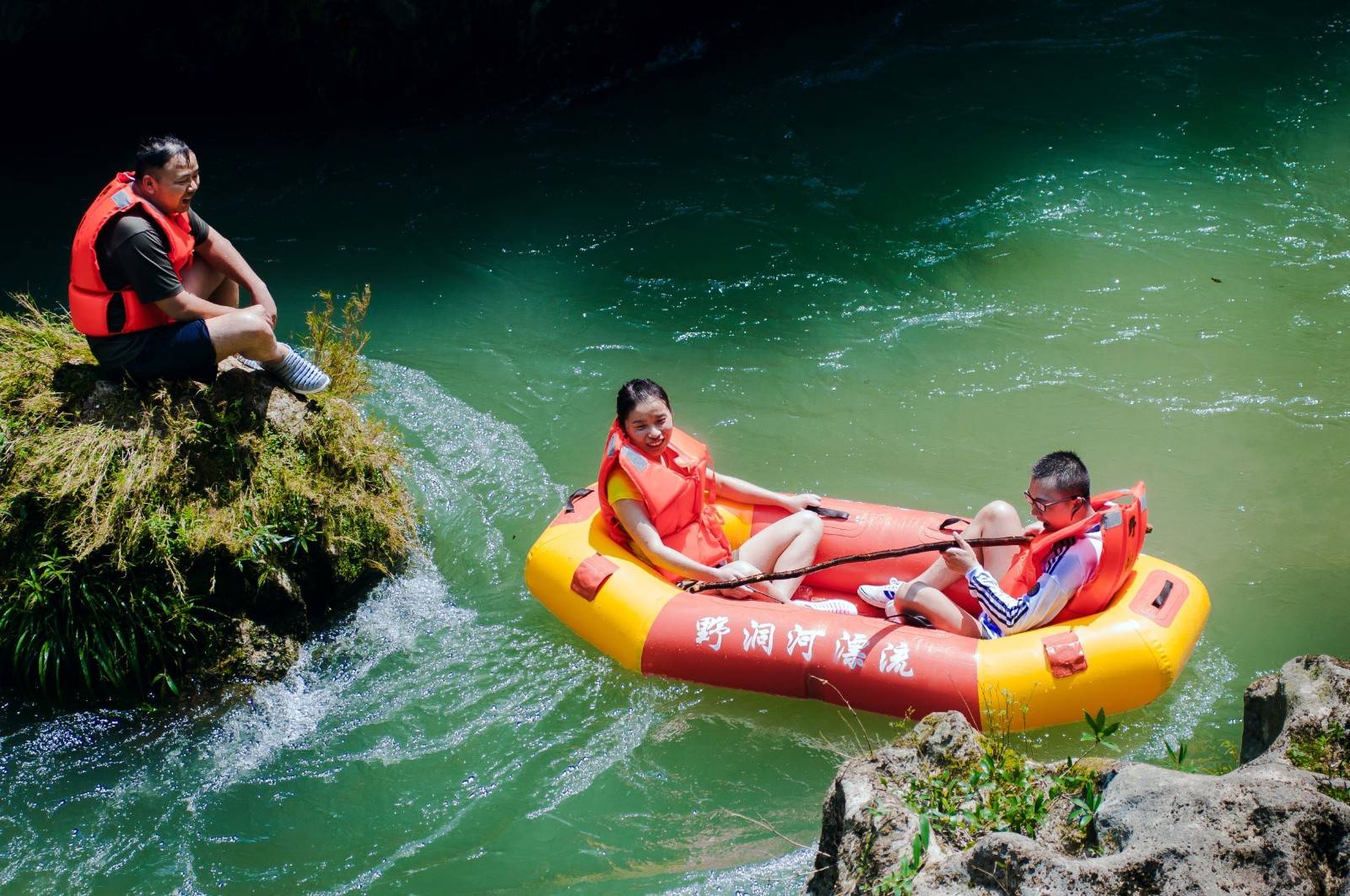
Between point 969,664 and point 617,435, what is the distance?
181 cm

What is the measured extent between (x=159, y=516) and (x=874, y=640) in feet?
9.98

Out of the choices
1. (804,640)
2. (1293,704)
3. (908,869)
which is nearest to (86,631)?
(804,640)

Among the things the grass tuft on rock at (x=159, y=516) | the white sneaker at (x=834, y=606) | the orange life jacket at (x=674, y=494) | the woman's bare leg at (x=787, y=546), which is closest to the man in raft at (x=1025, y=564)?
the white sneaker at (x=834, y=606)

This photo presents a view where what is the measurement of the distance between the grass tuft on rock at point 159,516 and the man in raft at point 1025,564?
2610 mm

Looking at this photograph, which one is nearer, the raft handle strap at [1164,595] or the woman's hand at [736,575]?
the raft handle strap at [1164,595]

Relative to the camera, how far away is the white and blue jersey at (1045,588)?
452 centimetres

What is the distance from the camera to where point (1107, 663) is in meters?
4.38

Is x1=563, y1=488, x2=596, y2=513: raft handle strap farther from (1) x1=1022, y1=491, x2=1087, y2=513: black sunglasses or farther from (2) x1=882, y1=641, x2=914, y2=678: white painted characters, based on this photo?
(1) x1=1022, y1=491, x2=1087, y2=513: black sunglasses

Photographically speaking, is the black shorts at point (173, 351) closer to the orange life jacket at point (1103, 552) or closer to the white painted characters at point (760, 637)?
the white painted characters at point (760, 637)

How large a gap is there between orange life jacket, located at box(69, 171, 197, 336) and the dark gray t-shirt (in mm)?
19

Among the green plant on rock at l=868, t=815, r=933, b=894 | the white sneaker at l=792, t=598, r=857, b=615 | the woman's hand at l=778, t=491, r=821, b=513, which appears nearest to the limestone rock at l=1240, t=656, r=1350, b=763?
the green plant on rock at l=868, t=815, r=933, b=894

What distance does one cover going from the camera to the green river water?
4.40 meters

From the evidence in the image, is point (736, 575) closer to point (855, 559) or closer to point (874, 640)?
point (855, 559)

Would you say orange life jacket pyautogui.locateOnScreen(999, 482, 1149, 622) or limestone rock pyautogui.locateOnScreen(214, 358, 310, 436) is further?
limestone rock pyautogui.locateOnScreen(214, 358, 310, 436)
